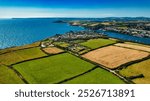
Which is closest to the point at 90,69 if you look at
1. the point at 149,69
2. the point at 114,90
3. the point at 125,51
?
the point at 149,69

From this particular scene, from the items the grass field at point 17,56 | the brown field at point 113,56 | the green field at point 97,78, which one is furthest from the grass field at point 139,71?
the grass field at point 17,56

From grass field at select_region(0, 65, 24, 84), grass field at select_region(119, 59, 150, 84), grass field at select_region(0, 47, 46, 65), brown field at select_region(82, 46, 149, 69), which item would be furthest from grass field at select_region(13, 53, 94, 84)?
grass field at select_region(119, 59, 150, 84)

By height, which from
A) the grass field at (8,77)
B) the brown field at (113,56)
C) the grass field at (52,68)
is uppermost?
the brown field at (113,56)

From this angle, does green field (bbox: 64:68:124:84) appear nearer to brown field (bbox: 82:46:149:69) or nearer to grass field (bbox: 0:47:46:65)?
brown field (bbox: 82:46:149:69)

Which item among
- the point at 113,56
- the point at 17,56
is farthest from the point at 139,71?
the point at 17,56

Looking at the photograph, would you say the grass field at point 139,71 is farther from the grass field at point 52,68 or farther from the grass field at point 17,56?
the grass field at point 17,56

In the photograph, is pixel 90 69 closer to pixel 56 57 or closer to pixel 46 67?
pixel 46 67
